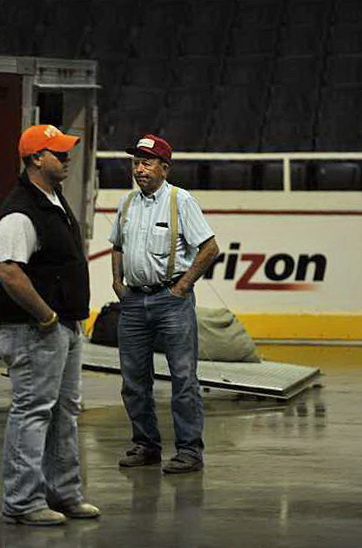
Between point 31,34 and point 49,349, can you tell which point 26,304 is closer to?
point 49,349

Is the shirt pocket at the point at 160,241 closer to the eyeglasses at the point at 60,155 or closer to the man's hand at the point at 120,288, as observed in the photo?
the man's hand at the point at 120,288

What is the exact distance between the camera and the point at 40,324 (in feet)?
26.8

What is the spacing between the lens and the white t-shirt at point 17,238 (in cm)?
810

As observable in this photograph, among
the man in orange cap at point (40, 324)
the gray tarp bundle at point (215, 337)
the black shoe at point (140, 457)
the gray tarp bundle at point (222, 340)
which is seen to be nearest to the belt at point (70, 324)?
the man in orange cap at point (40, 324)

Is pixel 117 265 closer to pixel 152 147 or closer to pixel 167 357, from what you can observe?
pixel 167 357

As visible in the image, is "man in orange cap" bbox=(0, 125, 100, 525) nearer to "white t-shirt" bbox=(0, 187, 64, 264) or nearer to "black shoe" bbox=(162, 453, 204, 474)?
"white t-shirt" bbox=(0, 187, 64, 264)

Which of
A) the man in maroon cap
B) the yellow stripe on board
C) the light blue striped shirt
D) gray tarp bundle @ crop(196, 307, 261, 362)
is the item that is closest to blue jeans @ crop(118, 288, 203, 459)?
the man in maroon cap

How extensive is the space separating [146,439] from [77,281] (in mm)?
2446

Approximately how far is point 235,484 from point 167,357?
1.04m

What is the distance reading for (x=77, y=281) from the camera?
8344 mm

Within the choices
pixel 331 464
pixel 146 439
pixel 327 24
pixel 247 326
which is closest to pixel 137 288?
pixel 146 439

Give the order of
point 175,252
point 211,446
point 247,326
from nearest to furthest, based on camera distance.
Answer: point 175,252 < point 211,446 < point 247,326

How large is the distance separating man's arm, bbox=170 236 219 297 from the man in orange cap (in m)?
1.78

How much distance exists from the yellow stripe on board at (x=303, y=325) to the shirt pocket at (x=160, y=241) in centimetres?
1081
